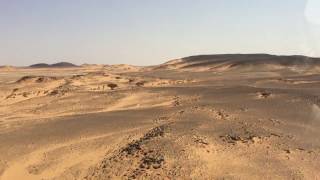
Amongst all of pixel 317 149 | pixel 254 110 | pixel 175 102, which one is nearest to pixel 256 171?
pixel 317 149

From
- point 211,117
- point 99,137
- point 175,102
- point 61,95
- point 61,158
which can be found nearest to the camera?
point 61,158

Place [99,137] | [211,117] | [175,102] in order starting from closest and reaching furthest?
[99,137] → [211,117] → [175,102]

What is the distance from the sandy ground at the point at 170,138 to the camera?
12.6m

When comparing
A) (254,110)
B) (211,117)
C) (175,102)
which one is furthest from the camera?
(175,102)

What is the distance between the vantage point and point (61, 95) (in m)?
25.7

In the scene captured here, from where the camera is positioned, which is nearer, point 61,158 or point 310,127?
point 61,158

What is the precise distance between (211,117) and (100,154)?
15.8ft

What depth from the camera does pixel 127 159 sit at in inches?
519

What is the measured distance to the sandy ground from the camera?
41.5 feet

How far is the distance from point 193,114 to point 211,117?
35.6 inches

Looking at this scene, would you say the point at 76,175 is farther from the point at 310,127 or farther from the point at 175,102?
the point at 175,102

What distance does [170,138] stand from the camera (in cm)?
1449

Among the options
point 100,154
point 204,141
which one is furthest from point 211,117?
point 100,154

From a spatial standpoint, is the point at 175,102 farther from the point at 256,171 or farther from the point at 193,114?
the point at 256,171
